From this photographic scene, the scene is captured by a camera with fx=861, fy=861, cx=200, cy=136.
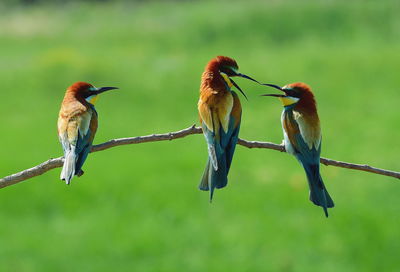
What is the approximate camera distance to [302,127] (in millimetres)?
2861

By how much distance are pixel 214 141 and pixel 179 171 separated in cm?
1394

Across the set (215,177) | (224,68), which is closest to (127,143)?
(215,177)

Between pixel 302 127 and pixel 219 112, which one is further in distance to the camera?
pixel 302 127

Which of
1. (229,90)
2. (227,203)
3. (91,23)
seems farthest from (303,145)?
(91,23)

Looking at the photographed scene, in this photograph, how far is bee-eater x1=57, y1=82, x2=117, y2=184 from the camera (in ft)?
9.10

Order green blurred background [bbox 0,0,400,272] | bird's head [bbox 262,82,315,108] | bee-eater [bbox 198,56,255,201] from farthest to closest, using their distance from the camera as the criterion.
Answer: green blurred background [bbox 0,0,400,272] → bird's head [bbox 262,82,315,108] → bee-eater [bbox 198,56,255,201]

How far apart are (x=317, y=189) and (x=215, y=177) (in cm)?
36

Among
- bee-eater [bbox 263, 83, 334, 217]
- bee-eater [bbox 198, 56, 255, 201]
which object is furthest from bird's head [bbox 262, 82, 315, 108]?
bee-eater [bbox 198, 56, 255, 201]

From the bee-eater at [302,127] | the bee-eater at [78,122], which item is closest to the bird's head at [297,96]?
the bee-eater at [302,127]

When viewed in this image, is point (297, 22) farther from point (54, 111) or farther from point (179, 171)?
point (179, 171)

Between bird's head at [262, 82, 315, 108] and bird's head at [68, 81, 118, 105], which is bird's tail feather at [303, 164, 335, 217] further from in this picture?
bird's head at [68, 81, 118, 105]

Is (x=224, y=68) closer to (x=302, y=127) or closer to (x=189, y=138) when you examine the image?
(x=302, y=127)

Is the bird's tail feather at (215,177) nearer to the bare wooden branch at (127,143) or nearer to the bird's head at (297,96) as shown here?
the bare wooden branch at (127,143)

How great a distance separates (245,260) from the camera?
12.6 meters
